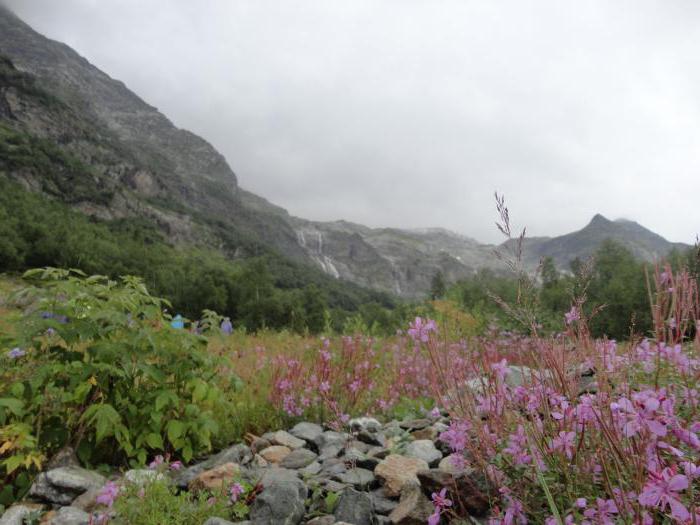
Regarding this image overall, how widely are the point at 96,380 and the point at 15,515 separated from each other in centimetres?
91

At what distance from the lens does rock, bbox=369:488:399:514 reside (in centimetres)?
269

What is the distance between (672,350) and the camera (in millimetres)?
1813

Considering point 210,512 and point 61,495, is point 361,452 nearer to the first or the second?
point 210,512

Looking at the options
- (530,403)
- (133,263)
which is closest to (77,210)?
(133,263)

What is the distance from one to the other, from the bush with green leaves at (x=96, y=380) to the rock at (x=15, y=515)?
290 mm

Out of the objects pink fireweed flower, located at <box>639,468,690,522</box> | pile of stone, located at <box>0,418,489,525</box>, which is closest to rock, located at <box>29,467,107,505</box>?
pile of stone, located at <box>0,418,489,525</box>

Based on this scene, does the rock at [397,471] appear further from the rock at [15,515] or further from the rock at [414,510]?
the rock at [15,515]

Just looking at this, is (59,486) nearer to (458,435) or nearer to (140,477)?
(140,477)

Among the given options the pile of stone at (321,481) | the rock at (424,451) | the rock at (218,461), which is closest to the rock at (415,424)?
the pile of stone at (321,481)

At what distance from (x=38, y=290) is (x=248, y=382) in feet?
8.47

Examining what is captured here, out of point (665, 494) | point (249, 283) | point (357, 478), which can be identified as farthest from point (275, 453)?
point (249, 283)

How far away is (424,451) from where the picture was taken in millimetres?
3369

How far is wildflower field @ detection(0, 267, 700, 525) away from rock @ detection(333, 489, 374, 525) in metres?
0.46

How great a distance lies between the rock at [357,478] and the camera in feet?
9.73
